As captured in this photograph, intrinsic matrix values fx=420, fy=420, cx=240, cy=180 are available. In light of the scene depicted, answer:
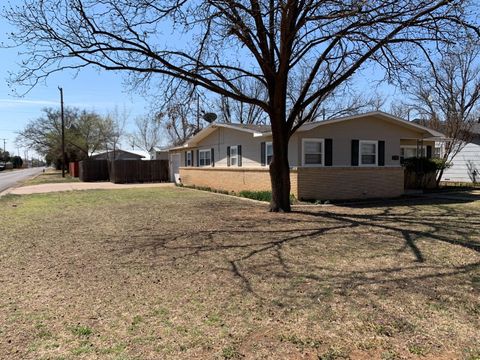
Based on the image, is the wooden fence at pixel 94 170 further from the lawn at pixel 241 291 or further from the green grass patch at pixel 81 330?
the green grass patch at pixel 81 330

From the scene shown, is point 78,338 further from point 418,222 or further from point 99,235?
point 418,222

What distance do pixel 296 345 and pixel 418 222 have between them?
7235mm

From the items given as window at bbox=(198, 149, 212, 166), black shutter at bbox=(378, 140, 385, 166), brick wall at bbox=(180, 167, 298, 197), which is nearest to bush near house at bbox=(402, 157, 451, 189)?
black shutter at bbox=(378, 140, 385, 166)

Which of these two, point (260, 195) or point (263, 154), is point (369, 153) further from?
point (260, 195)

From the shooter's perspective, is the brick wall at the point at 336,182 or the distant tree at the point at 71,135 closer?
the brick wall at the point at 336,182

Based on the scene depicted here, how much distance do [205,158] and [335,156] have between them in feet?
33.2

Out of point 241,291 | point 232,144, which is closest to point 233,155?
point 232,144

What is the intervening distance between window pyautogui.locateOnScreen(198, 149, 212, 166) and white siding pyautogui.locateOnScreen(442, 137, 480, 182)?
46.8 ft

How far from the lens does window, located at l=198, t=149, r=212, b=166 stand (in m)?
24.2

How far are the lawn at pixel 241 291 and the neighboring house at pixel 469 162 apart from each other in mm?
16589

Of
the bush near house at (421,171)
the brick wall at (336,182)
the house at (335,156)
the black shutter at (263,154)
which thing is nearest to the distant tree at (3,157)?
the house at (335,156)

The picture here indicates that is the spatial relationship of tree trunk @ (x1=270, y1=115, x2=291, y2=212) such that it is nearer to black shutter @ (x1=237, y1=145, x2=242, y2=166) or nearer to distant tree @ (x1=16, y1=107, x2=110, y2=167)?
black shutter @ (x1=237, y1=145, x2=242, y2=166)

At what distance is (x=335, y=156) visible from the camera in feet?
54.3

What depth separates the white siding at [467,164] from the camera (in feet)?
77.7
